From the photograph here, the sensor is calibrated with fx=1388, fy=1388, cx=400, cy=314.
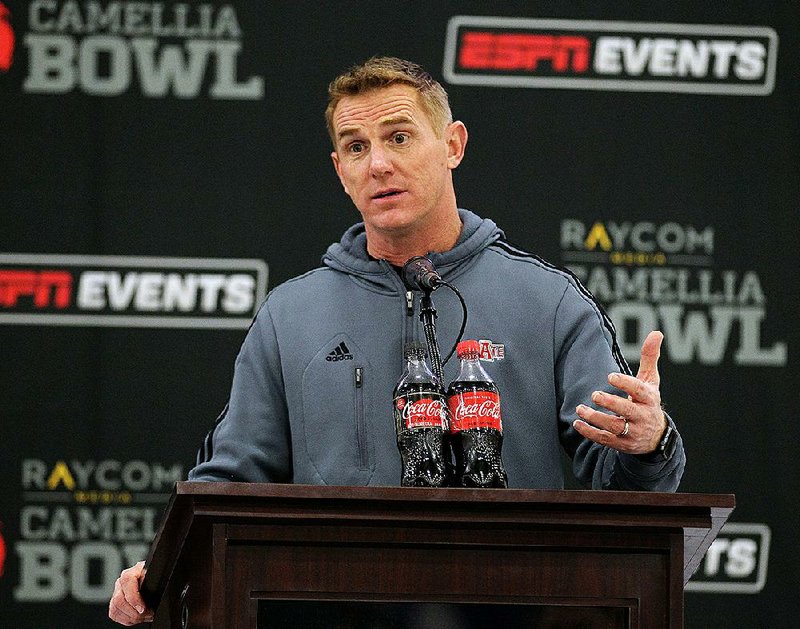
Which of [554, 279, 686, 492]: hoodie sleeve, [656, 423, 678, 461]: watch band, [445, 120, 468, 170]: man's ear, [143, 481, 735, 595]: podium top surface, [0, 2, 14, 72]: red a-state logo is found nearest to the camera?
[143, 481, 735, 595]: podium top surface

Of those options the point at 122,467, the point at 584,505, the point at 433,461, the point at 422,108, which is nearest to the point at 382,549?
the point at 584,505

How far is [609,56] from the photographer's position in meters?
3.54

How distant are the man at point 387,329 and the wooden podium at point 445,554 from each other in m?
0.59

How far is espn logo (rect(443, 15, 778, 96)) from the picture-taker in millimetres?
3525

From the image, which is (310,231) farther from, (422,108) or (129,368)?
(422,108)

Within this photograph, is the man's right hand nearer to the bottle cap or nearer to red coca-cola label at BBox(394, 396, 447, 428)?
red coca-cola label at BBox(394, 396, 447, 428)

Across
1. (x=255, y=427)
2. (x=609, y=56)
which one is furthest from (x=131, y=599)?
(x=609, y=56)

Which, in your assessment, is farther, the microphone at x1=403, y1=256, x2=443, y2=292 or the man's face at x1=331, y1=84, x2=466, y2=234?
→ the man's face at x1=331, y1=84, x2=466, y2=234

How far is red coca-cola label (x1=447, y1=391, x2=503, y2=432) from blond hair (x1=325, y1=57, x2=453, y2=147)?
2.28 feet

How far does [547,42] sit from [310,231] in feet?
2.54

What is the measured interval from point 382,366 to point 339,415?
0.11 meters

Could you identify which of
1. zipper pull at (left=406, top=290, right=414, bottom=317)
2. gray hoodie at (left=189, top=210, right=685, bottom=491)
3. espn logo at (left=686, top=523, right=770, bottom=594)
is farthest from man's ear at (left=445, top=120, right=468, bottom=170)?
espn logo at (left=686, top=523, right=770, bottom=594)

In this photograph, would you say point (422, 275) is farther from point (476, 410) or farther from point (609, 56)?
point (609, 56)

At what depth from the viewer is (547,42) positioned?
3.54 meters
